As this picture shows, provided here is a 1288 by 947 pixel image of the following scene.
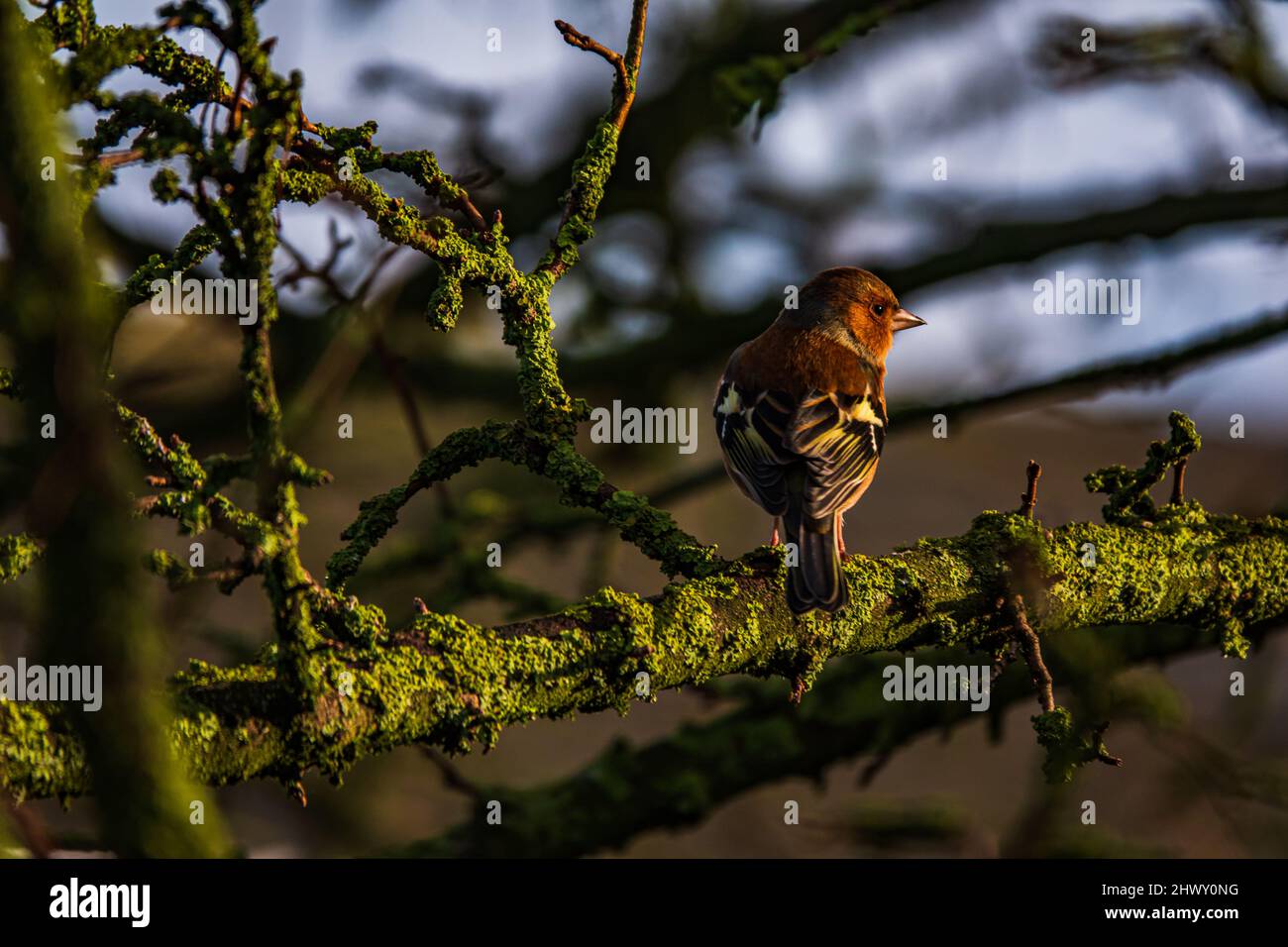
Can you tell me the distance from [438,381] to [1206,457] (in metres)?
11.8

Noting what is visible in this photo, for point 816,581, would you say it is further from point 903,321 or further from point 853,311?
point 903,321

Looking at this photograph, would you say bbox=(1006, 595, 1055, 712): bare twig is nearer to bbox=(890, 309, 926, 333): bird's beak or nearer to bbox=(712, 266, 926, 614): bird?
bbox=(712, 266, 926, 614): bird

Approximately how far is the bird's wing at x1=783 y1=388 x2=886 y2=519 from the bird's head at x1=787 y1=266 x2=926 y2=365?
2.13 feet

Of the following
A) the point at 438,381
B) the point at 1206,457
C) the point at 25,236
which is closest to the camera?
the point at 25,236

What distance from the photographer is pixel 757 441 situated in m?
3.88

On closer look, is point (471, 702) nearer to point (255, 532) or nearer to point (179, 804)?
point (255, 532)

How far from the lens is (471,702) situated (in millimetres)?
2016

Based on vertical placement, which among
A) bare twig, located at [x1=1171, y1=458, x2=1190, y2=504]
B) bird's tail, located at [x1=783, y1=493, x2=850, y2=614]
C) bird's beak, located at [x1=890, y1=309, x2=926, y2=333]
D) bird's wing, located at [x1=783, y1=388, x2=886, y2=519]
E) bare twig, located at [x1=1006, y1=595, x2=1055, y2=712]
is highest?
bird's beak, located at [x1=890, y1=309, x2=926, y2=333]

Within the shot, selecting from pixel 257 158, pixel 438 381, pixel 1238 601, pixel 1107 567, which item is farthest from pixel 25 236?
pixel 438 381

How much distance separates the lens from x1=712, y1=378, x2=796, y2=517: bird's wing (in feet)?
12.2

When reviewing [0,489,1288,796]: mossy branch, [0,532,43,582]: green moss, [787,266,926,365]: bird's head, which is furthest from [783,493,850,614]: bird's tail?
[787,266,926,365]: bird's head

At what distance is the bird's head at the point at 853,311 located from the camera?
486 cm

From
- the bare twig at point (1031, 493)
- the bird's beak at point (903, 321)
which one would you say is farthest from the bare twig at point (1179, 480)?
the bird's beak at point (903, 321)

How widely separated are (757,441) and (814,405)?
28cm
